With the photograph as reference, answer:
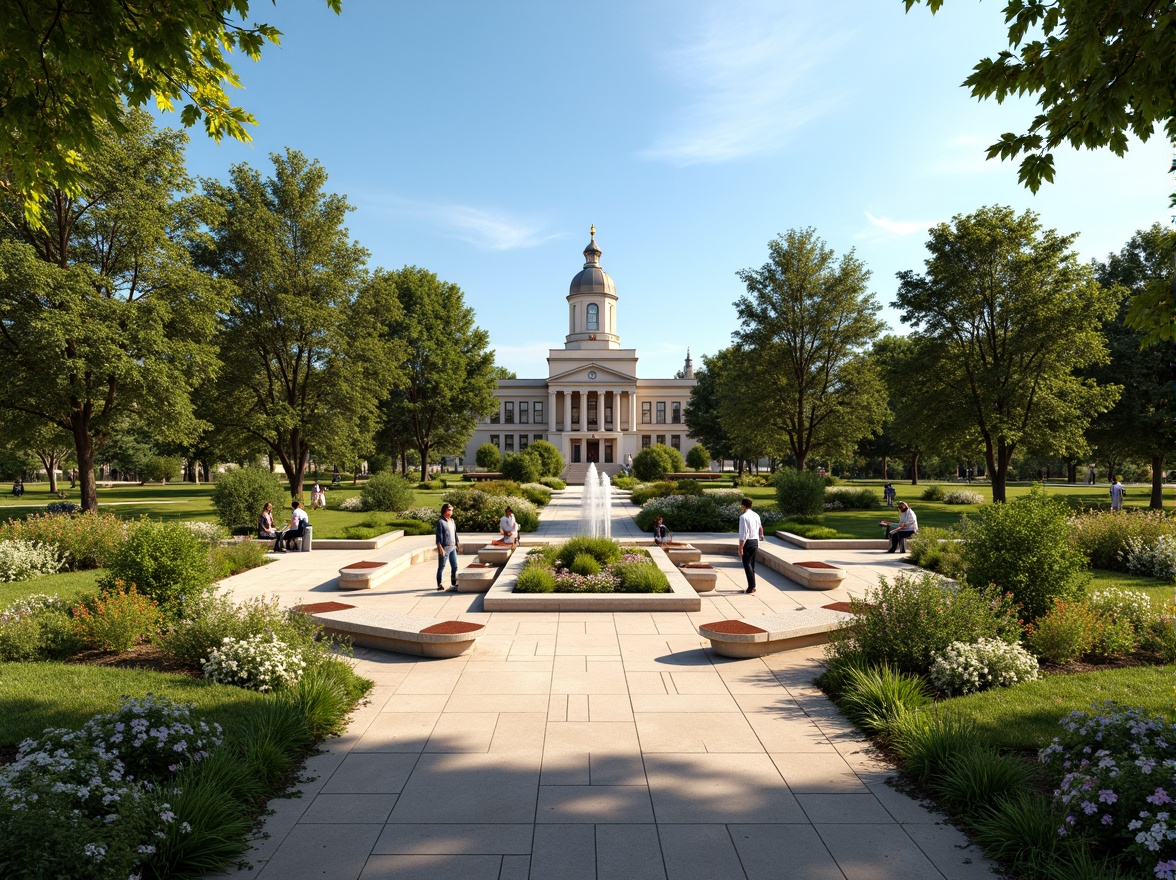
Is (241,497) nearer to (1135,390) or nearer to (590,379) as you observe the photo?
(1135,390)

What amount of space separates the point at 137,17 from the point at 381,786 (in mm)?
6707

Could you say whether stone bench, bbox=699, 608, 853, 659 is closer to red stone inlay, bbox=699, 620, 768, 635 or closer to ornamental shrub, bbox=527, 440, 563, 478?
red stone inlay, bbox=699, 620, 768, 635

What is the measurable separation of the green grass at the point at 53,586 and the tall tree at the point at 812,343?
27274mm

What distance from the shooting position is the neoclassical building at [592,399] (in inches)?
3127

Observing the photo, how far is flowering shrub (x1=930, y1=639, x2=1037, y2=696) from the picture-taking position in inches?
277

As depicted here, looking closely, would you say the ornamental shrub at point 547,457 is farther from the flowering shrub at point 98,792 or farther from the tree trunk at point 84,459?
the flowering shrub at point 98,792

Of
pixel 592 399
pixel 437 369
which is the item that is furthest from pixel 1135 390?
pixel 592 399

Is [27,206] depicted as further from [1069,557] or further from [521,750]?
[1069,557]

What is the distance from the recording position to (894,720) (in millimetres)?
6113

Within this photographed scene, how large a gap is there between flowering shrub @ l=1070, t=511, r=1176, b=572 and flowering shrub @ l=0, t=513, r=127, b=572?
2251 cm

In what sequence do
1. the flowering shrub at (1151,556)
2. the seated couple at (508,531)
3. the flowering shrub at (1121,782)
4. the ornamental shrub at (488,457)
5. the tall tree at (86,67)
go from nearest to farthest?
the flowering shrub at (1121,782)
the tall tree at (86,67)
the flowering shrub at (1151,556)
the seated couple at (508,531)
the ornamental shrub at (488,457)

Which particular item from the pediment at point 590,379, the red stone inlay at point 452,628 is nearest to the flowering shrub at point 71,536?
the red stone inlay at point 452,628

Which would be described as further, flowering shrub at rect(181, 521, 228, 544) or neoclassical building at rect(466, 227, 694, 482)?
neoclassical building at rect(466, 227, 694, 482)

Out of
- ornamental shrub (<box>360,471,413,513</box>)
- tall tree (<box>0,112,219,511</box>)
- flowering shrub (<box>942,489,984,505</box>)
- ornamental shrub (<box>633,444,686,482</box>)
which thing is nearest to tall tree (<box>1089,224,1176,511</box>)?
flowering shrub (<box>942,489,984,505</box>)
